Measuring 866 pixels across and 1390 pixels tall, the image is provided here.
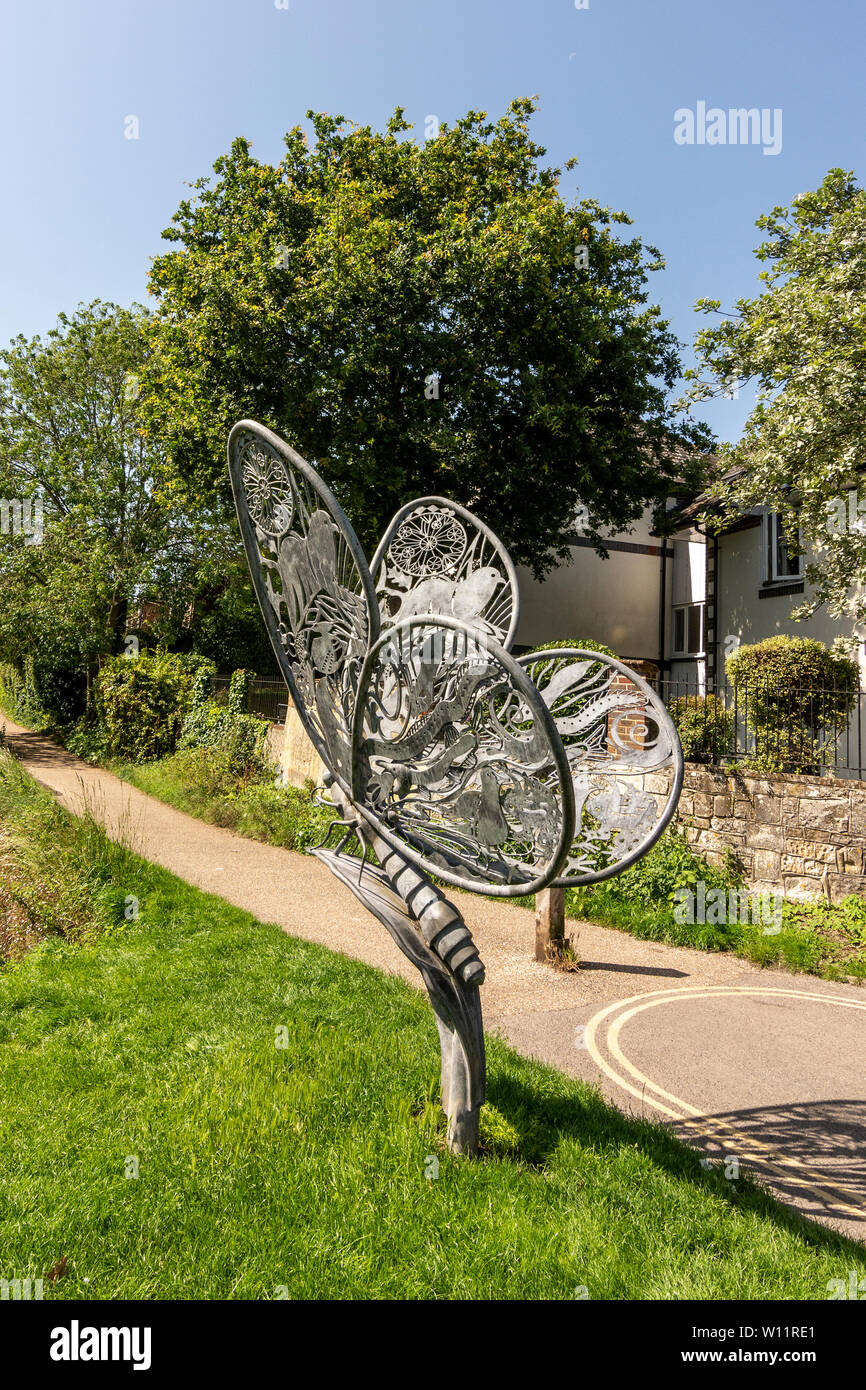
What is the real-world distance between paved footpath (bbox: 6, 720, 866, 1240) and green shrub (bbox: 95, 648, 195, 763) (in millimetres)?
8678

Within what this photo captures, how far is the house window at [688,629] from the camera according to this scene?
19.3m

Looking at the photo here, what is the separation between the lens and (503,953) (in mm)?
7801

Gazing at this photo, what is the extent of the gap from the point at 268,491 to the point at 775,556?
47.0 feet

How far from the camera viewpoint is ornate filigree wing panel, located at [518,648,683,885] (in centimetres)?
379

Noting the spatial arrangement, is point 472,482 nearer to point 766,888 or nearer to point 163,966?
point 766,888

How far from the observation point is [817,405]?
28.5ft

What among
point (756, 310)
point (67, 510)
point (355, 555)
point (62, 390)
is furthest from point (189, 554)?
point (355, 555)

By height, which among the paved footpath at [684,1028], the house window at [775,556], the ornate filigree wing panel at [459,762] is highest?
the house window at [775,556]

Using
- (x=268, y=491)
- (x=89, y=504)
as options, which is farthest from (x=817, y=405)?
(x=89, y=504)

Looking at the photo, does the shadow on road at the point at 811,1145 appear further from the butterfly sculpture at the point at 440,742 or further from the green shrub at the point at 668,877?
the green shrub at the point at 668,877

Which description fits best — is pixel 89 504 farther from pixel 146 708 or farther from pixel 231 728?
pixel 231 728

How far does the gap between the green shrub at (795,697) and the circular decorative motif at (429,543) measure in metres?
6.09

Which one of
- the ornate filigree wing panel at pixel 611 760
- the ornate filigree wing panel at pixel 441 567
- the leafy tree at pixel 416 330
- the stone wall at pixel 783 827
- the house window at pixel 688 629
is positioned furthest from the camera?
the house window at pixel 688 629

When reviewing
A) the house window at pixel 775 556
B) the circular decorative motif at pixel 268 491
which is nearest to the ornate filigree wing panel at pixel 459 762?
the circular decorative motif at pixel 268 491
